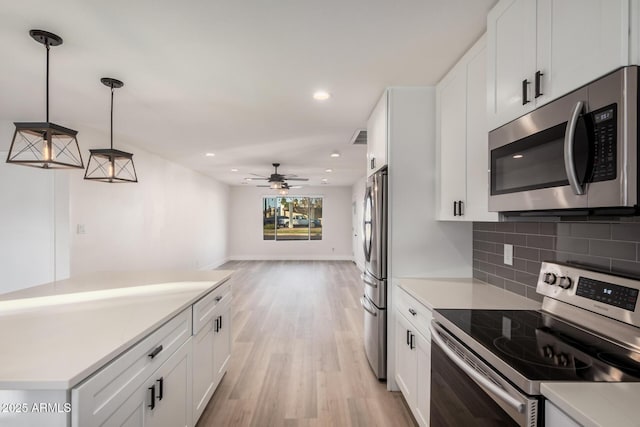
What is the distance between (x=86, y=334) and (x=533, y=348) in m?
1.70

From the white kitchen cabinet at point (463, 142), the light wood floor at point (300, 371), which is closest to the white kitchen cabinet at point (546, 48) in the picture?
the white kitchen cabinet at point (463, 142)

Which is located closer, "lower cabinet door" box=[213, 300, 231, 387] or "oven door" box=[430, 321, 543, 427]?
"oven door" box=[430, 321, 543, 427]

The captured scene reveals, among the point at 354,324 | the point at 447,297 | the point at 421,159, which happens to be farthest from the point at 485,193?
the point at 354,324

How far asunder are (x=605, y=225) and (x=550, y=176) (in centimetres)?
48

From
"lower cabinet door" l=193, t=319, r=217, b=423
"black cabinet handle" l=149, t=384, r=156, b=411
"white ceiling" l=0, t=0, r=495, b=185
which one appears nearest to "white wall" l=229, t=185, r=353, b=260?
"white ceiling" l=0, t=0, r=495, b=185

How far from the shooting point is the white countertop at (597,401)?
76 centimetres

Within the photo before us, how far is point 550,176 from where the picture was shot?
1.22 m

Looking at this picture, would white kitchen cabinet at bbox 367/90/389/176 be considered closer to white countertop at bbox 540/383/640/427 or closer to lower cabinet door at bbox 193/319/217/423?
lower cabinet door at bbox 193/319/217/423

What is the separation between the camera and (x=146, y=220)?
5.27 m

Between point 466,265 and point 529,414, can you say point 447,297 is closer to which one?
point 466,265

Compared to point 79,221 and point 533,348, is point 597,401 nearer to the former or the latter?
point 533,348

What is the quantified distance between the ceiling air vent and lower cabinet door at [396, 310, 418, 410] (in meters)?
2.22

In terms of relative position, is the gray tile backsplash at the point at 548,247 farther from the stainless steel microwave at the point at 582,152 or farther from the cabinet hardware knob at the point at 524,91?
the cabinet hardware knob at the point at 524,91

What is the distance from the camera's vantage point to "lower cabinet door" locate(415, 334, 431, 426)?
5.91 ft
